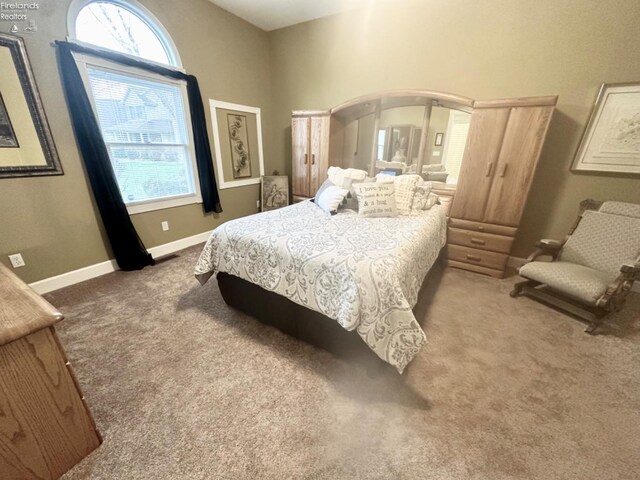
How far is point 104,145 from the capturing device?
2.41m

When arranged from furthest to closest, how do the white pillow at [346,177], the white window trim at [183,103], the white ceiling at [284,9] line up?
1. the white ceiling at [284,9]
2. the white pillow at [346,177]
3. the white window trim at [183,103]

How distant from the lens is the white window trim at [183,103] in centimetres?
228

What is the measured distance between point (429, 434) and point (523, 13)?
3.69 meters

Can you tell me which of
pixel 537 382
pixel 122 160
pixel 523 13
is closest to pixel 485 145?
pixel 523 13

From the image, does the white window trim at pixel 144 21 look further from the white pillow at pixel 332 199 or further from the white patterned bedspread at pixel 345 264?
the white pillow at pixel 332 199

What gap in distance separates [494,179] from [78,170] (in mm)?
4144

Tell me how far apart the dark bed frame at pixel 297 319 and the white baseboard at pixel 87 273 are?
160 cm

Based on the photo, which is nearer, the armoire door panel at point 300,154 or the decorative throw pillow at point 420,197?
the decorative throw pillow at point 420,197

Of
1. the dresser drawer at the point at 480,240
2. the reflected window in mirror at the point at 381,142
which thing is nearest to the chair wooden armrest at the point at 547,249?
the dresser drawer at the point at 480,240

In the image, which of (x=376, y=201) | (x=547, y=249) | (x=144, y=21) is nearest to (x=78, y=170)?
(x=144, y=21)

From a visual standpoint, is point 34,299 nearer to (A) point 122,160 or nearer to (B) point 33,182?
(B) point 33,182

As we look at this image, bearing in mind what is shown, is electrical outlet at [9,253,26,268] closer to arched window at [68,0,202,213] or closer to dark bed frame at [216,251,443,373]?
arched window at [68,0,202,213]

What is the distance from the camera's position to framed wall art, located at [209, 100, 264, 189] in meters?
3.54

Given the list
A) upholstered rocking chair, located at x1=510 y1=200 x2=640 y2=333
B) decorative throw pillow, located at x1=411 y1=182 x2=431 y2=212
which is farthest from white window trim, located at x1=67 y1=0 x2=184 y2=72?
upholstered rocking chair, located at x1=510 y1=200 x2=640 y2=333
